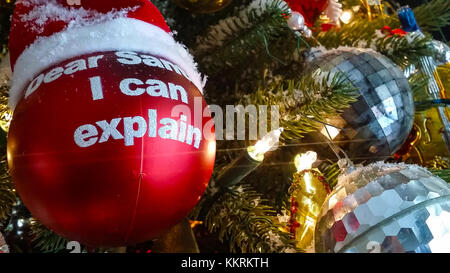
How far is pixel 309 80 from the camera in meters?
0.70

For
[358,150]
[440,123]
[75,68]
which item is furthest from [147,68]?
[440,123]

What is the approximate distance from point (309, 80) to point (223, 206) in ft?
0.91

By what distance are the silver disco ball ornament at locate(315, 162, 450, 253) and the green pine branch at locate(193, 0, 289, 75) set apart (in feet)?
1.25

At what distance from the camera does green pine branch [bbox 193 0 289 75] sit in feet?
2.50

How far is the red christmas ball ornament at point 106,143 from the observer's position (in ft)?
1.38

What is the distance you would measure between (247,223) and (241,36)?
0.40 meters

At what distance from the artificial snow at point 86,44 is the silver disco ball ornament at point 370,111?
1.14 feet

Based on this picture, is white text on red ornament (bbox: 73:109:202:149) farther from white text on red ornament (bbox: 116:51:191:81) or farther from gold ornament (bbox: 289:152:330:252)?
gold ornament (bbox: 289:152:330:252)

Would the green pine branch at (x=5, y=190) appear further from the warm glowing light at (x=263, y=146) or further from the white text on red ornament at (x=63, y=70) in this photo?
the warm glowing light at (x=263, y=146)

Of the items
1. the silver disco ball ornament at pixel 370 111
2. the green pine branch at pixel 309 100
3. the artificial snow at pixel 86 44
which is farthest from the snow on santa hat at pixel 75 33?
the silver disco ball ornament at pixel 370 111

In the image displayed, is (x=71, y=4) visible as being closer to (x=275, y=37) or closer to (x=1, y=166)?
(x=1, y=166)

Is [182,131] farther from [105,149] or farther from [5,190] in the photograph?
[5,190]

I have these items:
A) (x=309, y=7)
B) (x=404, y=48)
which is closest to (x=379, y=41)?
(x=404, y=48)

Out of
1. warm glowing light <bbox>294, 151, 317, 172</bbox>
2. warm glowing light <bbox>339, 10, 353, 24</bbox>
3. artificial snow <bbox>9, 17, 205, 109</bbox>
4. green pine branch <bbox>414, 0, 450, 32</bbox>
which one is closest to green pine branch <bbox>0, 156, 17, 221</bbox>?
artificial snow <bbox>9, 17, 205, 109</bbox>
